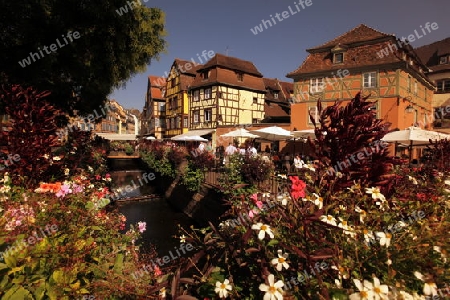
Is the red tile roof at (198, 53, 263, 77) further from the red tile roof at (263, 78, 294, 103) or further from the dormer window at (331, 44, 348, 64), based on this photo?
the dormer window at (331, 44, 348, 64)

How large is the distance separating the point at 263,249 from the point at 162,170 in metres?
13.7

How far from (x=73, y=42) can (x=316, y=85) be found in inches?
667

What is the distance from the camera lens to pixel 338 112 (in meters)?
2.60

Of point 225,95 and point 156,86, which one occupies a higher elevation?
point 156,86

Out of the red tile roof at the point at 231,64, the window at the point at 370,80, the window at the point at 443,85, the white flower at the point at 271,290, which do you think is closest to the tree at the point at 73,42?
the white flower at the point at 271,290

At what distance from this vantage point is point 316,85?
19.1 metres

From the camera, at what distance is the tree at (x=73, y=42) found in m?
6.21

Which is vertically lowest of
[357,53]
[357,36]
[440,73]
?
[357,53]

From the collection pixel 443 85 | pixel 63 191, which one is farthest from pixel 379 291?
pixel 443 85

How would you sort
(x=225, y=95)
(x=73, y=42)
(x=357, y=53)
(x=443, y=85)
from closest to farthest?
(x=73, y=42) < (x=357, y=53) < (x=225, y=95) < (x=443, y=85)

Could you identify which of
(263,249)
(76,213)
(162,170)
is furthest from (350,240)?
(162,170)

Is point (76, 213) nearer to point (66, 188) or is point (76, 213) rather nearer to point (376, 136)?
point (66, 188)

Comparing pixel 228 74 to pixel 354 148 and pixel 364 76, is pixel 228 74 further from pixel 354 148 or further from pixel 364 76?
pixel 354 148

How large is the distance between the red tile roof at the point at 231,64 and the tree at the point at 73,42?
64.2 ft
